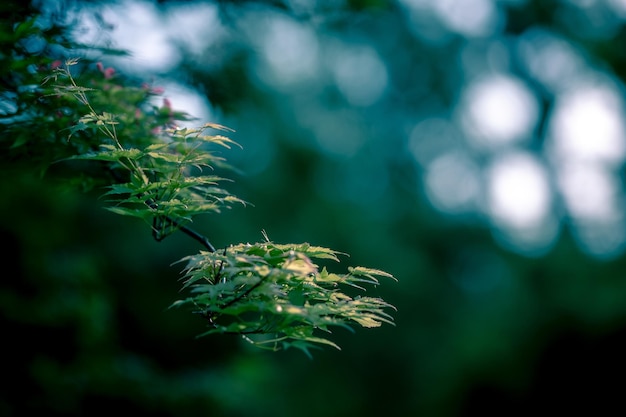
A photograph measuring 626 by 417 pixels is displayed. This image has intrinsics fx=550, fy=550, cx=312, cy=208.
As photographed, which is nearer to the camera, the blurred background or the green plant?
the green plant

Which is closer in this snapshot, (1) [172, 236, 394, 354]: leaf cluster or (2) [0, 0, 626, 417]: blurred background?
(1) [172, 236, 394, 354]: leaf cluster

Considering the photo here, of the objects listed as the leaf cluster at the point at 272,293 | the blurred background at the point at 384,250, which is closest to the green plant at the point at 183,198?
the leaf cluster at the point at 272,293

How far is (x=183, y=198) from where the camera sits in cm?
140

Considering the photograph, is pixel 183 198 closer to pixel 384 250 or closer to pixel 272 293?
pixel 272 293

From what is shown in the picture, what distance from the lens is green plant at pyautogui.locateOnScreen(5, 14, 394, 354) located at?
117 centimetres

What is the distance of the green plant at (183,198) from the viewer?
1168 millimetres

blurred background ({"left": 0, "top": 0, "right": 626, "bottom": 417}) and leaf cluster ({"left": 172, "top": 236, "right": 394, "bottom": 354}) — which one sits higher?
leaf cluster ({"left": 172, "top": 236, "right": 394, "bottom": 354})

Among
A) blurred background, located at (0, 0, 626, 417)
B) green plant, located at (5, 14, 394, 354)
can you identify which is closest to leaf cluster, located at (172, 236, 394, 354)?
green plant, located at (5, 14, 394, 354)

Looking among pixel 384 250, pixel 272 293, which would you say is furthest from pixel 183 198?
pixel 384 250

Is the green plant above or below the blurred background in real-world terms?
above

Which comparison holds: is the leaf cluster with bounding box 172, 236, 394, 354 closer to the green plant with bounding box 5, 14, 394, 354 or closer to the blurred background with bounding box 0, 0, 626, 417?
the green plant with bounding box 5, 14, 394, 354

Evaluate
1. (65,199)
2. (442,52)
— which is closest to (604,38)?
(442,52)

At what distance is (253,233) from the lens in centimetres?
848

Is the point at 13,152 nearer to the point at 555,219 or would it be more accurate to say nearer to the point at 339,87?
the point at 339,87
